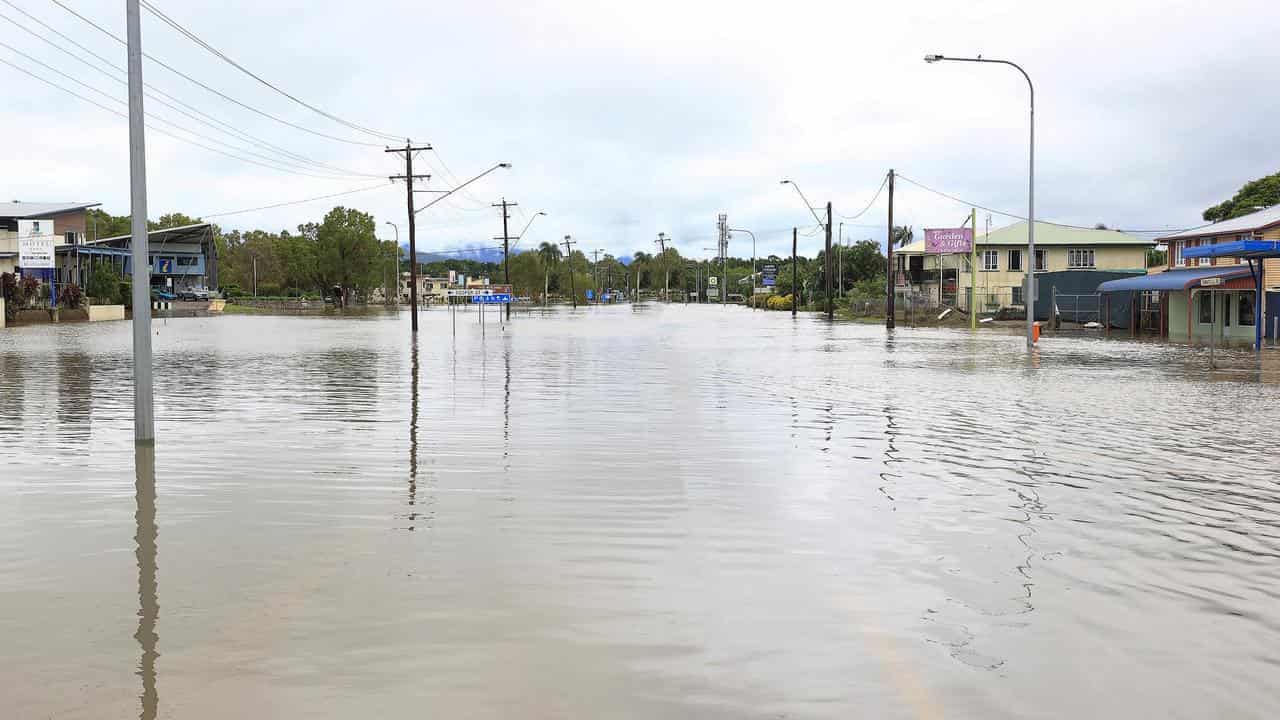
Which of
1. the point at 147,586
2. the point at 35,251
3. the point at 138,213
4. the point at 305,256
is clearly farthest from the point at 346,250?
the point at 147,586

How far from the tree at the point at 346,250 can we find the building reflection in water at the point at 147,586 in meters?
131

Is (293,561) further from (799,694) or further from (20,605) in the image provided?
(799,694)

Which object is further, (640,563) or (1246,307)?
(1246,307)

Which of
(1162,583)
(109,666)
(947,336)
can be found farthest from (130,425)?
(947,336)

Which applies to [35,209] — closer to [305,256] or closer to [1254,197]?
[305,256]

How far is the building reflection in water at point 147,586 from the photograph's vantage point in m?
5.19

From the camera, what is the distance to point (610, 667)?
551 centimetres

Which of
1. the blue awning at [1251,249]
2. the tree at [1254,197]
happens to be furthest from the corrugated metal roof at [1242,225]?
the tree at [1254,197]

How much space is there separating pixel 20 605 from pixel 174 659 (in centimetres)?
169

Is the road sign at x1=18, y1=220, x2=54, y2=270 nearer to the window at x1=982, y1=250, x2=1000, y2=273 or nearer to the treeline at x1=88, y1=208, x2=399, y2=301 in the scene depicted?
the treeline at x1=88, y1=208, x2=399, y2=301

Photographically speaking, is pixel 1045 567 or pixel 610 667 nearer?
pixel 610 667

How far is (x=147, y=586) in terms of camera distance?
7.03m

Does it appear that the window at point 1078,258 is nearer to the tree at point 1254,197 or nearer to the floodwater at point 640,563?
the tree at point 1254,197

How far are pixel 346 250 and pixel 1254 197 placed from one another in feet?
334
